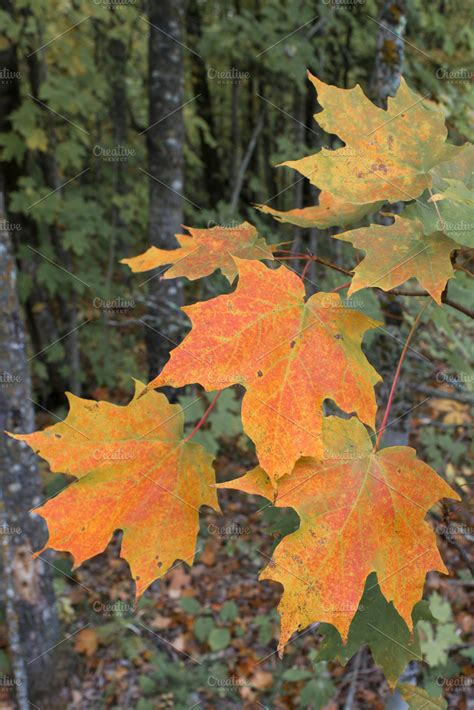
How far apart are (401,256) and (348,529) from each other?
541 millimetres

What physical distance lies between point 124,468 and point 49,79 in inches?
214

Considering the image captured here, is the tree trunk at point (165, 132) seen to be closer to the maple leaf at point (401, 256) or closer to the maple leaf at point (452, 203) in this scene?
the maple leaf at point (452, 203)

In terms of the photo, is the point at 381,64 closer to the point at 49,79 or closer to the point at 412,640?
the point at 412,640

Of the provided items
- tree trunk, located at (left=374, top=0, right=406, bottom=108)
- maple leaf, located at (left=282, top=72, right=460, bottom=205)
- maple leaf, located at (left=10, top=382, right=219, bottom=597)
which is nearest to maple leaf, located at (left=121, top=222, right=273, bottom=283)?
maple leaf, located at (left=282, top=72, right=460, bottom=205)

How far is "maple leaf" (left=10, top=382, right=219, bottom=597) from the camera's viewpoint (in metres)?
1.16

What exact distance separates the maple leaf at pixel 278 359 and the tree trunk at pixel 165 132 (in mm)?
3957

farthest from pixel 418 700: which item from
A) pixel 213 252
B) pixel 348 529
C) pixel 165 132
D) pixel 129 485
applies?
pixel 165 132

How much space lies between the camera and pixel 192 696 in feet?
12.8

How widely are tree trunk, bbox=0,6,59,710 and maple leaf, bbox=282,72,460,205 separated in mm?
2517

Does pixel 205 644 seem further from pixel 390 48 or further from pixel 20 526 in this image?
pixel 390 48

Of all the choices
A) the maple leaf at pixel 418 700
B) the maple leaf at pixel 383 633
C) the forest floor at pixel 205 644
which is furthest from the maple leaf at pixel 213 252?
the forest floor at pixel 205 644

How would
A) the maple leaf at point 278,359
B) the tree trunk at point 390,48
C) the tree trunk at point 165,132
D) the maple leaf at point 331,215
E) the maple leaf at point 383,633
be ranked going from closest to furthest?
the maple leaf at point 278,359 → the maple leaf at point 383,633 → the maple leaf at point 331,215 → the tree trunk at point 390,48 → the tree trunk at point 165,132

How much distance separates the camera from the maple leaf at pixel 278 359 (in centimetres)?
99

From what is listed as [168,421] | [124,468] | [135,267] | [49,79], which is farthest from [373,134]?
[49,79]
